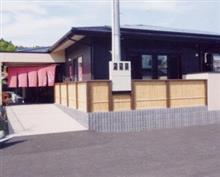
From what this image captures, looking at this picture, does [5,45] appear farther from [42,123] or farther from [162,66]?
[42,123]

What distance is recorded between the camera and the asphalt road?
6.04m

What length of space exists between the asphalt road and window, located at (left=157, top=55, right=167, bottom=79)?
5042mm

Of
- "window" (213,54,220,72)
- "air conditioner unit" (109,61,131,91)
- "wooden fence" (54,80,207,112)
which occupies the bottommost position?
"wooden fence" (54,80,207,112)

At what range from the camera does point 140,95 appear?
10992mm

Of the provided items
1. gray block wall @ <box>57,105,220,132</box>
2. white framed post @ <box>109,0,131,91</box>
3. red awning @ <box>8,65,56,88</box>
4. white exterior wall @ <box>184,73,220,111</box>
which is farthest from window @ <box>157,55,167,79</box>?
red awning @ <box>8,65,56,88</box>

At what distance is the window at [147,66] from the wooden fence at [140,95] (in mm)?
3119

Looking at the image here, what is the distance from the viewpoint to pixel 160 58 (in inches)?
585

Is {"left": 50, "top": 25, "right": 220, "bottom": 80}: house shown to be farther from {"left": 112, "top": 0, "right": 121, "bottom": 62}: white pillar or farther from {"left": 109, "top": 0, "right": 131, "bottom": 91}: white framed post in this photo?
{"left": 109, "top": 0, "right": 131, "bottom": 91}: white framed post

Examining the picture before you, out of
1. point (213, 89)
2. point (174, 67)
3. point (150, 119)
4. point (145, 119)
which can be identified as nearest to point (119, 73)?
point (145, 119)

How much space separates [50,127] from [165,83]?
4.18 m

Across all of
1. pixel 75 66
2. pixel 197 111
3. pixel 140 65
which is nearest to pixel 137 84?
pixel 197 111

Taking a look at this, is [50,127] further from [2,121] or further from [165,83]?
[165,83]

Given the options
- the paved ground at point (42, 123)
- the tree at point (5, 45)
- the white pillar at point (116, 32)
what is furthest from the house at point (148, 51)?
the tree at point (5, 45)

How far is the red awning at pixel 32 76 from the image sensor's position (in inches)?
763
